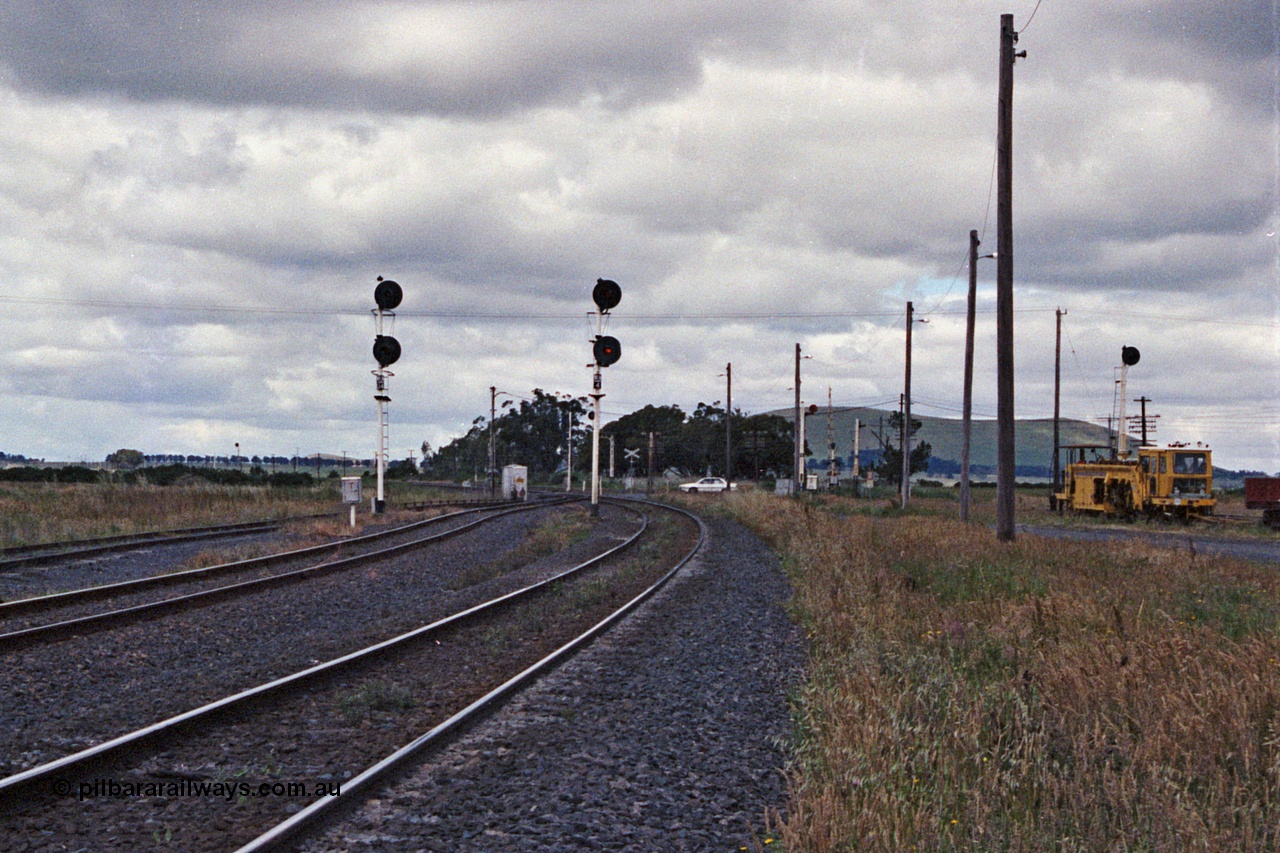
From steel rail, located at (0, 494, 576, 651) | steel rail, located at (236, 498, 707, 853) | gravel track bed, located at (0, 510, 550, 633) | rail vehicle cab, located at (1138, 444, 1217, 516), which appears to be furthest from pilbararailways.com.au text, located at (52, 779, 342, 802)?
rail vehicle cab, located at (1138, 444, 1217, 516)

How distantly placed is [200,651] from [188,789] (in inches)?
218

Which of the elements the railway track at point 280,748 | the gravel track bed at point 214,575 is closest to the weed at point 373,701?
the railway track at point 280,748

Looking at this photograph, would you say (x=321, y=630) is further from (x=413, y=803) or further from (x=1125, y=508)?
(x=1125, y=508)

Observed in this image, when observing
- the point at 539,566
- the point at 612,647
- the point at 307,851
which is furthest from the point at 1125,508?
the point at 307,851

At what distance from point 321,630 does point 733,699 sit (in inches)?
245

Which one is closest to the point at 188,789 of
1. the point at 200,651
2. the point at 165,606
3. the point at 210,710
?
the point at 210,710

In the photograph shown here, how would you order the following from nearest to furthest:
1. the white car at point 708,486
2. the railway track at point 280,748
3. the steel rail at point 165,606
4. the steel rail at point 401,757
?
the steel rail at point 401,757 → the railway track at point 280,748 → the steel rail at point 165,606 → the white car at point 708,486

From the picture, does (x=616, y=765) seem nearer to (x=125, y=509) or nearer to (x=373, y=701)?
(x=373, y=701)

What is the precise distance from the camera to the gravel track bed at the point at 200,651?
8.11 m

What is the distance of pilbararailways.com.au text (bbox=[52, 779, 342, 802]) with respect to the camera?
20.5 ft

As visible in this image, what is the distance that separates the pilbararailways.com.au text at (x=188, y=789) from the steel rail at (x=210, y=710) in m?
0.15

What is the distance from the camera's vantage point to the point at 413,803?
6.29 metres

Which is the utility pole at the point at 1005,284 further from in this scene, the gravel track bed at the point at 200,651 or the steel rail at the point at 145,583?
the steel rail at the point at 145,583

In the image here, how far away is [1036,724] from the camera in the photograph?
734 centimetres
